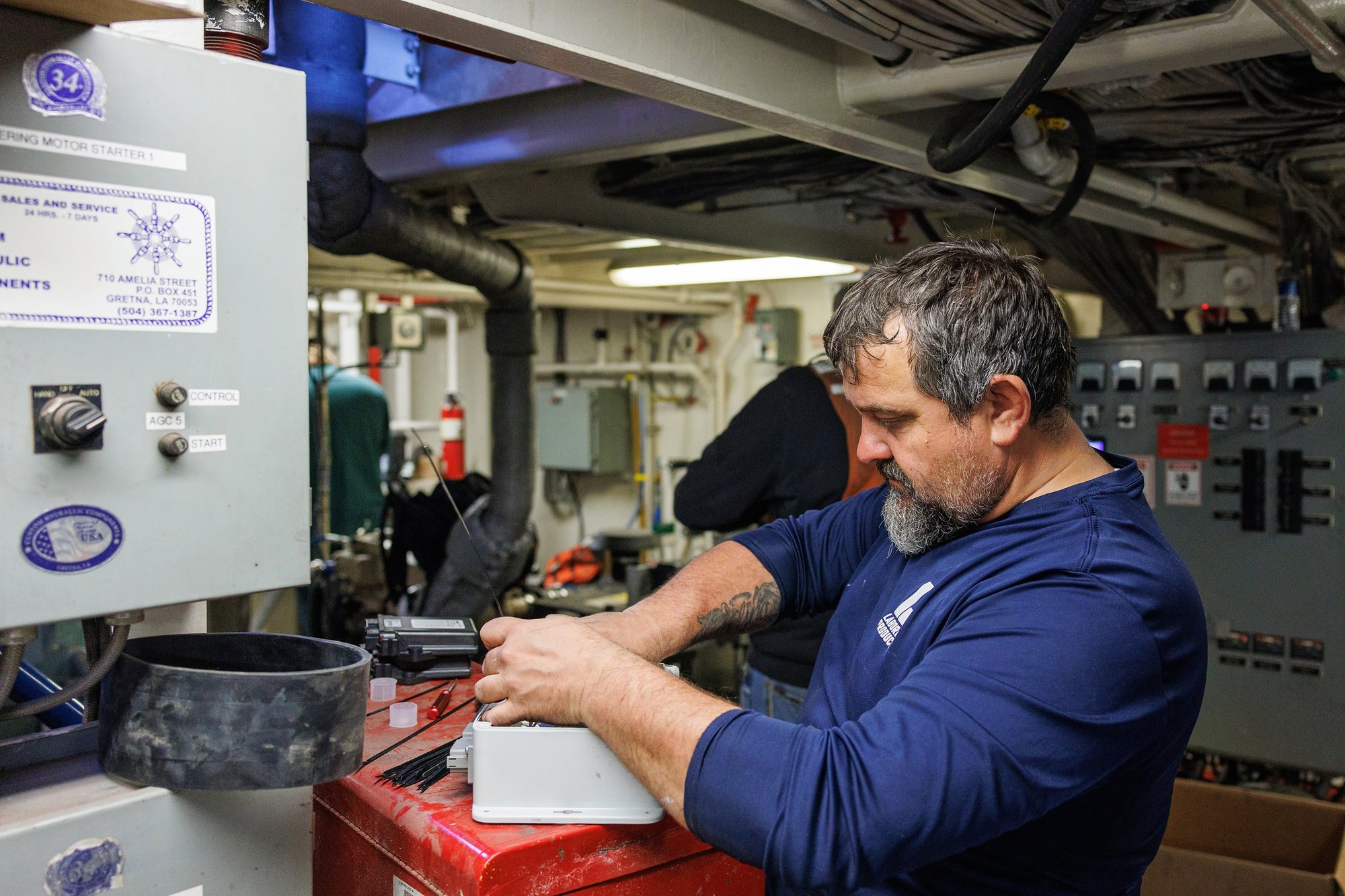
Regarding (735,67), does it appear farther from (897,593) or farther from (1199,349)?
(1199,349)

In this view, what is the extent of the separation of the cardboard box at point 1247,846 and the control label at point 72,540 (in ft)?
9.15

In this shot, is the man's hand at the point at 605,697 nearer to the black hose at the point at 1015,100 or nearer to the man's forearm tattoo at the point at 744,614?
the man's forearm tattoo at the point at 744,614

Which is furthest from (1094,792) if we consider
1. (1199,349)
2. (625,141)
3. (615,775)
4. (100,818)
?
(1199,349)

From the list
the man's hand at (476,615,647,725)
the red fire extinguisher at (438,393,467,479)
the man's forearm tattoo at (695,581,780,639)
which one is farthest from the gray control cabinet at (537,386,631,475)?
the man's hand at (476,615,647,725)

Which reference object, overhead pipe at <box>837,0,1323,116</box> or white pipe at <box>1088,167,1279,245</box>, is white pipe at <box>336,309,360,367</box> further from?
overhead pipe at <box>837,0,1323,116</box>

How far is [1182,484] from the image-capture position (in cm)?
325

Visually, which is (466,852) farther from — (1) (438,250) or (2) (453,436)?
(2) (453,436)

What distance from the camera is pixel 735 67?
153 cm

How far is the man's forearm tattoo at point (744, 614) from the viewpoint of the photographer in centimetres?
144

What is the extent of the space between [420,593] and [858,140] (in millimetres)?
2491

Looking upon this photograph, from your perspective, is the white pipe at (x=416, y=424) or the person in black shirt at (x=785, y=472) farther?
the white pipe at (x=416, y=424)

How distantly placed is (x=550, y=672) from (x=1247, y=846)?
104 inches

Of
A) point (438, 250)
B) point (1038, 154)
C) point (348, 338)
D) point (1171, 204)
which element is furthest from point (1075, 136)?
point (348, 338)

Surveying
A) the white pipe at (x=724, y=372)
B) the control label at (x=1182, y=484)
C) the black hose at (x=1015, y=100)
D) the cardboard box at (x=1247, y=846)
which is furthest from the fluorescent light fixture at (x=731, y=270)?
the cardboard box at (x=1247, y=846)
